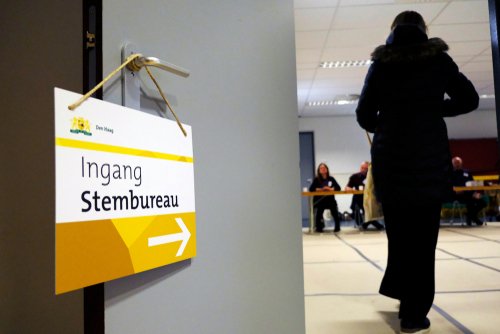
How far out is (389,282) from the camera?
5.24 ft

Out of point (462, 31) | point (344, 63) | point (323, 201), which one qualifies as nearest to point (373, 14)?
point (462, 31)

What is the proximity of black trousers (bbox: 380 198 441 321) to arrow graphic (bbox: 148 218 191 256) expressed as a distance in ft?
3.32

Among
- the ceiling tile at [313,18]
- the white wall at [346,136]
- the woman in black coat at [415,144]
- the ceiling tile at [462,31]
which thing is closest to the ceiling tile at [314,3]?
the ceiling tile at [313,18]

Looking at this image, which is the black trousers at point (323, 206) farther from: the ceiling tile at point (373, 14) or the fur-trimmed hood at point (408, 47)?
the fur-trimmed hood at point (408, 47)

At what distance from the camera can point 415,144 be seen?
57.5 inches

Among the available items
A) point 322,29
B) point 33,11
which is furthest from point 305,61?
point 33,11

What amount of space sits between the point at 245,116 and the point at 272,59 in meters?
0.16

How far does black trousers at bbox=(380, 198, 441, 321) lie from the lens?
147cm

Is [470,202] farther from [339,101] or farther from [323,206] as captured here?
[339,101]

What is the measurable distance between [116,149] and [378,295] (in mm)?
1826

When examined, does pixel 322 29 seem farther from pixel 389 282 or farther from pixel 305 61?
pixel 389 282

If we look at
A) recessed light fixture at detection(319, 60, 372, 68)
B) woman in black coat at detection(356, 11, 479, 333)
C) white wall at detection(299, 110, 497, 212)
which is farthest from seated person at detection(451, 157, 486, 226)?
woman in black coat at detection(356, 11, 479, 333)

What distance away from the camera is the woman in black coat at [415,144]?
1454 millimetres

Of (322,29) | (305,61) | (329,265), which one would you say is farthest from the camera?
(305,61)
